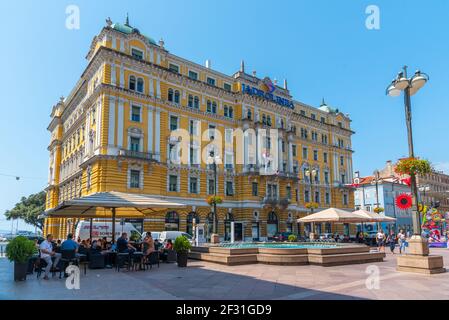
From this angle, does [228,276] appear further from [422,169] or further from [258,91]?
[258,91]

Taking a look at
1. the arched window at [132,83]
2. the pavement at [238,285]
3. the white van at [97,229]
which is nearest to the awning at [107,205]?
the pavement at [238,285]

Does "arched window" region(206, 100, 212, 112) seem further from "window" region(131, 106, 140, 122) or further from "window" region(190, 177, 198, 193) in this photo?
"window" region(131, 106, 140, 122)

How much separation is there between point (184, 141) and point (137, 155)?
273 inches

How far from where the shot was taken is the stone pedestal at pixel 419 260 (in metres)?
12.8

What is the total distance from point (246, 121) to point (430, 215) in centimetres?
2809

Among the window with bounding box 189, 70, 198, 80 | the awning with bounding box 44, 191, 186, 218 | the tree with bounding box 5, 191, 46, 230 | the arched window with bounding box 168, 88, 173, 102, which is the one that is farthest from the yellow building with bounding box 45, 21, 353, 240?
the tree with bounding box 5, 191, 46, 230

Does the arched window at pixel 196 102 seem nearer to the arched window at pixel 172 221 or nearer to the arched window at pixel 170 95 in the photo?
the arched window at pixel 170 95

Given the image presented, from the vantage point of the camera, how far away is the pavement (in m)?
8.96

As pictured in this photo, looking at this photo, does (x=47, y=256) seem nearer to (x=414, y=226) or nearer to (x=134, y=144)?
(x=414, y=226)

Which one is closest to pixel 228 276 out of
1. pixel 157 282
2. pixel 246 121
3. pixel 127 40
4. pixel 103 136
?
pixel 157 282

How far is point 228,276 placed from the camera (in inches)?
503

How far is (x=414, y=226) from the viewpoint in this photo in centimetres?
1352

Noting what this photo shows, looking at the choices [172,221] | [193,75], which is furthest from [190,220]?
[193,75]

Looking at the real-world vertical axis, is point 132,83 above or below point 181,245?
above
